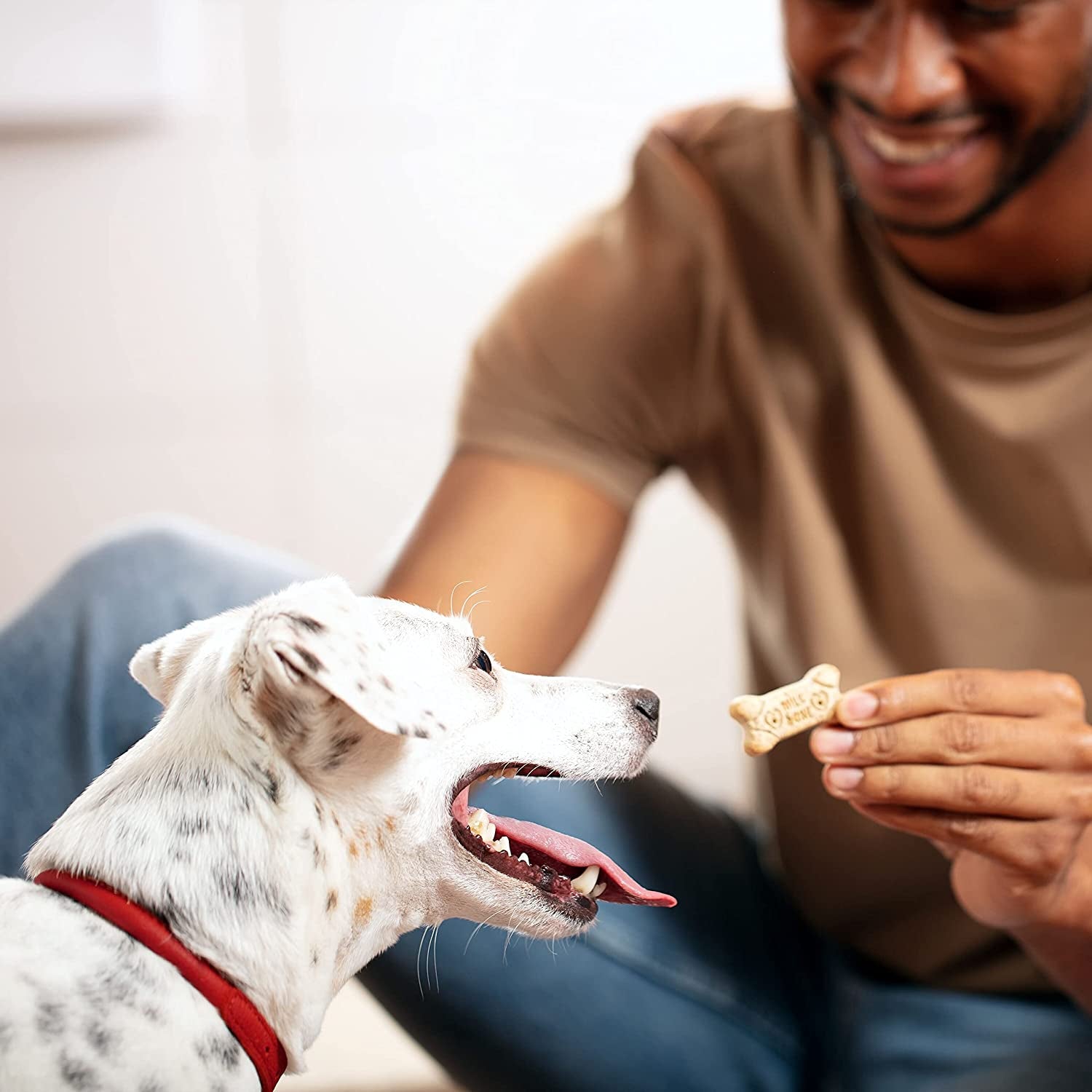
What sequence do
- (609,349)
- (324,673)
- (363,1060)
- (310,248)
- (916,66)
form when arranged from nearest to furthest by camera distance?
(324,673) → (916,66) → (609,349) → (363,1060) → (310,248)

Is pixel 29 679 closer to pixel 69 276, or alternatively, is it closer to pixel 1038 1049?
pixel 1038 1049

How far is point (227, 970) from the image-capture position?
78 centimetres

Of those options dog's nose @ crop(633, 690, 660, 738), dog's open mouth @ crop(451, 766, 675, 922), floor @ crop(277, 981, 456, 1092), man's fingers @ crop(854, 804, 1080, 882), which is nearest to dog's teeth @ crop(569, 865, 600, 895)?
dog's open mouth @ crop(451, 766, 675, 922)

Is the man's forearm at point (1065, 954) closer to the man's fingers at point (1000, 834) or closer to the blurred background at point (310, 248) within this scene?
the man's fingers at point (1000, 834)

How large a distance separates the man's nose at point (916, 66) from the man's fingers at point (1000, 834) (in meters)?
0.57

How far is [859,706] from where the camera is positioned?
0.91 meters

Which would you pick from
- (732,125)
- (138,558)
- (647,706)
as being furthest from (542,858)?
(732,125)

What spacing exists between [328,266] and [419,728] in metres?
1.93

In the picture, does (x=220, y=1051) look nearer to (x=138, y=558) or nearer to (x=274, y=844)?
(x=274, y=844)

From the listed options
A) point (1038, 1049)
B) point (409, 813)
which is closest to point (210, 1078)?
point (409, 813)

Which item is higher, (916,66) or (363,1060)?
(916,66)

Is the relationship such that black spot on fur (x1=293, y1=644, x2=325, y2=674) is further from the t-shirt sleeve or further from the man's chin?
the man's chin

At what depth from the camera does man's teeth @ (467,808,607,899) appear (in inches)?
34.5

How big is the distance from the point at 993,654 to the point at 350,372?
5.36ft
